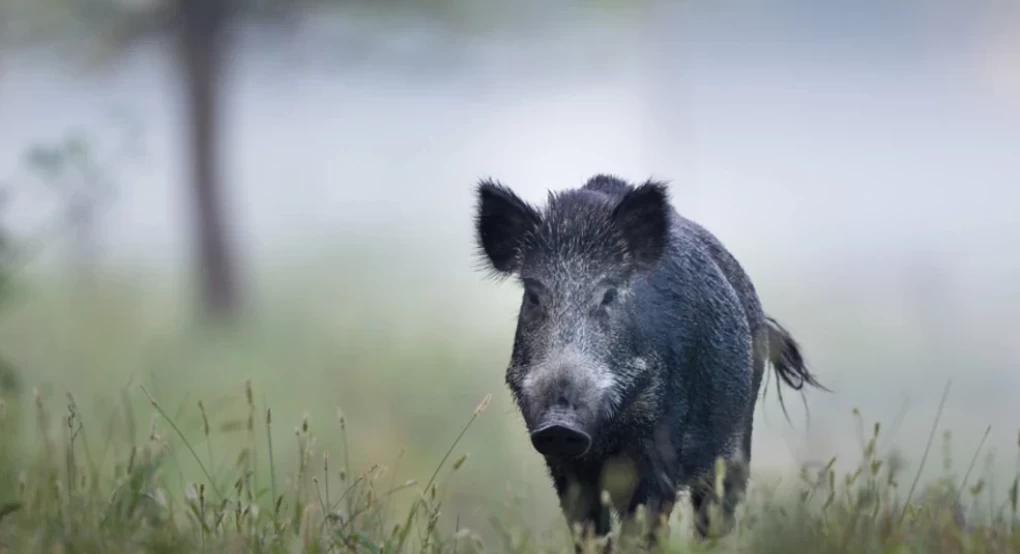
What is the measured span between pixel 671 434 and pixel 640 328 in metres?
0.39

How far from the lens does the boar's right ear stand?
4852 mm

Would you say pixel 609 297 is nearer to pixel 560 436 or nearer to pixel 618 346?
pixel 618 346

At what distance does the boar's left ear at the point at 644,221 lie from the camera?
15.4 ft

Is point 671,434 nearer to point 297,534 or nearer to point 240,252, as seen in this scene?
point 297,534

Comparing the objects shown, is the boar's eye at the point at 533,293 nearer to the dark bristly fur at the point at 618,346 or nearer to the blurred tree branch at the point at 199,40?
the dark bristly fur at the point at 618,346

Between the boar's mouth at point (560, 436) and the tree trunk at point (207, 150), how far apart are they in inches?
470

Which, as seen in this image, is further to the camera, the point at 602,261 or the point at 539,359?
the point at 602,261

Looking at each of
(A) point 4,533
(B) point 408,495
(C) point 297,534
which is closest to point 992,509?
(C) point 297,534

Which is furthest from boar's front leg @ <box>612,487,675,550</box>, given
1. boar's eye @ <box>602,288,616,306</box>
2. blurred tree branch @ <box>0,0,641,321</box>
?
blurred tree branch @ <box>0,0,641,321</box>

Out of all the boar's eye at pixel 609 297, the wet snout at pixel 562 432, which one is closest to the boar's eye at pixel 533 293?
the boar's eye at pixel 609 297

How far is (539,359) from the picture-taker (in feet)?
14.3

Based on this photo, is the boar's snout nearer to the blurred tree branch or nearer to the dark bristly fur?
the dark bristly fur

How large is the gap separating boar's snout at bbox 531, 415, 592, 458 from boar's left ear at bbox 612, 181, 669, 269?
867mm

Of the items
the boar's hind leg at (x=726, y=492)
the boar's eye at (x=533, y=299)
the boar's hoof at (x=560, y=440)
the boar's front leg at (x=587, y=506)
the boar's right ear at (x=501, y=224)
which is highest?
the boar's right ear at (x=501, y=224)
